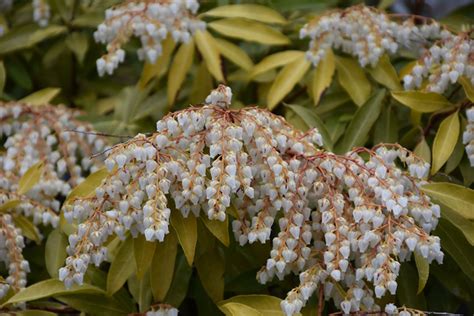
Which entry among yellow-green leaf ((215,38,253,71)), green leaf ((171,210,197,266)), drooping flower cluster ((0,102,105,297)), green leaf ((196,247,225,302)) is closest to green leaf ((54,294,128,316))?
drooping flower cluster ((0,102,105,297))

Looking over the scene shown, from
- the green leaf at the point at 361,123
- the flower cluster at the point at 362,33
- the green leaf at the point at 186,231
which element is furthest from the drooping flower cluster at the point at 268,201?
the flower cluster at the point at 362,33

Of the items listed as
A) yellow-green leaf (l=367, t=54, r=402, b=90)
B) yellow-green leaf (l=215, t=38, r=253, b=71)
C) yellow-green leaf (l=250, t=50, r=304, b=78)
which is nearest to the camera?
yellow-green leaf (l=367, t=54, r=402, b=90)

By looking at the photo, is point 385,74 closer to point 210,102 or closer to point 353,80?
point 353,80

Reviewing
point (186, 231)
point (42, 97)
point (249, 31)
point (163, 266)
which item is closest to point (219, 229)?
point (186, 231)

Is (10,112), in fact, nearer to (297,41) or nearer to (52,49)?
(52,49)

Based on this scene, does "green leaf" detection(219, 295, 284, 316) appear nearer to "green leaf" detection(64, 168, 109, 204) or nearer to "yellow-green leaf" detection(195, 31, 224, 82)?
"green leaf" detection(64, 168, 109, 204)

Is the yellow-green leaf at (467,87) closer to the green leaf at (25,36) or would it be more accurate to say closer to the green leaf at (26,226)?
the green leaf at (26,226)
